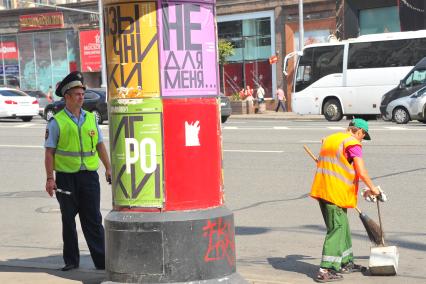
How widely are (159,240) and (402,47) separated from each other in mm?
24055

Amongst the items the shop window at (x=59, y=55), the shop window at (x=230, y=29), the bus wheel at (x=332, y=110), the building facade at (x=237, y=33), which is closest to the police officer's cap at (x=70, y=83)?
the bus wheel at (x=332, y=110)

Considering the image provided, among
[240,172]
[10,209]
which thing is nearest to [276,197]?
[240,172]

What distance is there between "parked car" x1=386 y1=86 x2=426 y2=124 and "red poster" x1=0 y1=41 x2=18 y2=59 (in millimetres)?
33101

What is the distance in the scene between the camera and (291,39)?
39.4 m

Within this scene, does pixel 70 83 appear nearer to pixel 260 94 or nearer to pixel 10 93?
pixel 10 93

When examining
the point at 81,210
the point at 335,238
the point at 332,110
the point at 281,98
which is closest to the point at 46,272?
Answer: the point at 81,210

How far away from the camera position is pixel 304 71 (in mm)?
30312

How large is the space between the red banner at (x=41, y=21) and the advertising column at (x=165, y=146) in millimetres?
44887

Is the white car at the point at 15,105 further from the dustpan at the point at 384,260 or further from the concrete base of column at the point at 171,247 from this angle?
the concrete base of column at the point at 171,247

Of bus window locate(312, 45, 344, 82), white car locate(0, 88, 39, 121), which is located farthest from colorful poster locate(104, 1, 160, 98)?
white car locate(0, 88, 39, 121)

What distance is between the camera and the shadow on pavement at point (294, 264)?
698cm

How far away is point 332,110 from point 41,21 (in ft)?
88.6

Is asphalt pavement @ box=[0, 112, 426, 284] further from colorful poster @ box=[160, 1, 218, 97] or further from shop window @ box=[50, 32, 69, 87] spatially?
shop window @ box=[50, 32, 69, 87]

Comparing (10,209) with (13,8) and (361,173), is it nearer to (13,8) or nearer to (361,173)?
(361,173)
